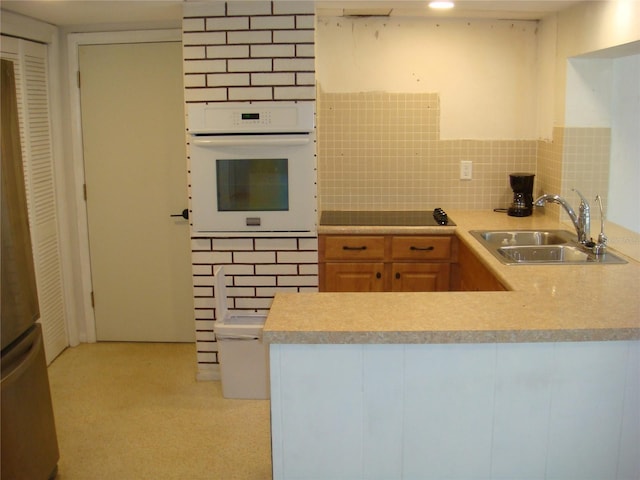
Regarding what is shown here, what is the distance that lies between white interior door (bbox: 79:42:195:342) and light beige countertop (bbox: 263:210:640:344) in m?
2.11

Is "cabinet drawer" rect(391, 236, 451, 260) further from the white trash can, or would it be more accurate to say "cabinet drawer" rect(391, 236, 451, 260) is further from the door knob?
the door knob

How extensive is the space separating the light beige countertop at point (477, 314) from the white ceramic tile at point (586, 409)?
2.3 inches

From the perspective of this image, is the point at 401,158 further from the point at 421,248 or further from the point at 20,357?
the point at 20,357

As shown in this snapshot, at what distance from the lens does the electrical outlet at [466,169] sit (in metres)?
4.13

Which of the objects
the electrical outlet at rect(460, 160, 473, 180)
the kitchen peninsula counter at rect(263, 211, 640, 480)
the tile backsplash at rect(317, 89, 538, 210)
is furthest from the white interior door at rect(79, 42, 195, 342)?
the kitchen peninsula counter at rect(263, 211, 640, 480)

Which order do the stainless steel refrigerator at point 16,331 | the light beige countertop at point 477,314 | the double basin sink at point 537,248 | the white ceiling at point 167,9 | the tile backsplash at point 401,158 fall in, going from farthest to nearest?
the tile backsplash at point 401,158 → the white ceiling at point 167,9 → the double basin sink at point 537,248 → the stainless steel refrigerator at point 16,331 → the light beige countertop at point 477,314

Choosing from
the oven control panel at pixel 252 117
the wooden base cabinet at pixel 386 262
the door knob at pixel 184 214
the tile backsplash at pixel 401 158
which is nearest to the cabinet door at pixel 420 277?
the wooden base cabinet at pixel 386 262

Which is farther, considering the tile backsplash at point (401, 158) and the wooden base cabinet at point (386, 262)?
the tile backsplash at point (401, 158)

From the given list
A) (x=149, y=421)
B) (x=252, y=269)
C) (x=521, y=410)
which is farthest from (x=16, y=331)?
(x=521, y=410)

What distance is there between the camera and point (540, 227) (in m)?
3.57

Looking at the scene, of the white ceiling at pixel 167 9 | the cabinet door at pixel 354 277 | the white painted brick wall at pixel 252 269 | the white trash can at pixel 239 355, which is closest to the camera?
the white ceiling at pixel 167 9

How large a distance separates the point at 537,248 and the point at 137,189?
242 centimetres

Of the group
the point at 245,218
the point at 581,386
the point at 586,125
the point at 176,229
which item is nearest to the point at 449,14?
the point at 586,125

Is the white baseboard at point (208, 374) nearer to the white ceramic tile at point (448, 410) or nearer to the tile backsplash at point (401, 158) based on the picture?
the tile backsplash at point (401, 158)
